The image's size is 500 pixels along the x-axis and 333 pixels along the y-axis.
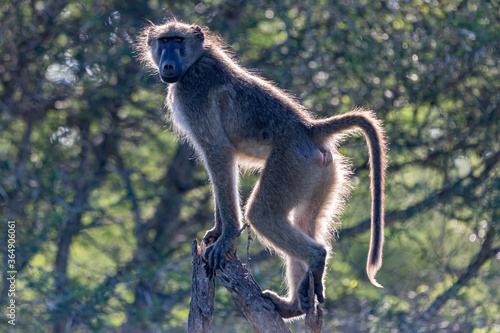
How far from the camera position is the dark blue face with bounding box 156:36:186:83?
4.17 metres

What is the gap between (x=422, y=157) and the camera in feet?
22.9

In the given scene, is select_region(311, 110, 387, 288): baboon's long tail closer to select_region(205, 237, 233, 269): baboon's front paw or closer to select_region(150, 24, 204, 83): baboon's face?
select_region(205, 237, 233, 269): baboon's front paw

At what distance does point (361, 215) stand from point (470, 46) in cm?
266

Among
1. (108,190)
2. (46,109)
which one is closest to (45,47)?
(46,109)

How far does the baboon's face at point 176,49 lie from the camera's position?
4188 mm

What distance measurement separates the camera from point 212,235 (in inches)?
166

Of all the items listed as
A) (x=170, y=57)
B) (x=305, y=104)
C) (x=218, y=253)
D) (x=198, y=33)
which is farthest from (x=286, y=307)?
(x=305, y=104)

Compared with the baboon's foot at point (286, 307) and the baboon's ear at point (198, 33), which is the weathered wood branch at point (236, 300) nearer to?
the baboon's foot at point (286, 307)

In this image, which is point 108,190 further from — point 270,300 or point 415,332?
point 270,300

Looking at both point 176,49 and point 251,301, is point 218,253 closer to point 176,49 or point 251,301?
point 251,301

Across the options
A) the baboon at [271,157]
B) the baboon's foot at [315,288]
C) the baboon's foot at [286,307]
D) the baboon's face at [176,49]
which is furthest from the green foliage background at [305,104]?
the baboon's foot at [315,288]

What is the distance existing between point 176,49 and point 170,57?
110 mm

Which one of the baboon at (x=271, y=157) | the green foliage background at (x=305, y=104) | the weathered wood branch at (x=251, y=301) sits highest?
the baboon at (x=271, y=157)

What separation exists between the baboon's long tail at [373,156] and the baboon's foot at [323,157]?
3.4 inches
